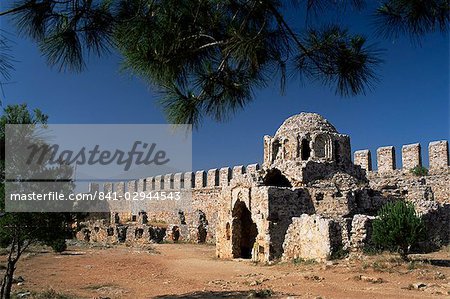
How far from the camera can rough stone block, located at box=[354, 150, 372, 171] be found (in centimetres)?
2267

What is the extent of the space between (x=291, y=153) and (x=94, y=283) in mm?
11137

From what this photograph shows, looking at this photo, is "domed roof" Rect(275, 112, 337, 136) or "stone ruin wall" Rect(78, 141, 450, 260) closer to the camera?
"stone ruin wall" Rect(78, 141, 450, 260)

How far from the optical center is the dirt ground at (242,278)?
30.9 feet

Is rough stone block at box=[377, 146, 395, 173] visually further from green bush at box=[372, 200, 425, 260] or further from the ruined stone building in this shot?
green bush at box=[372, 200, 425, 260]

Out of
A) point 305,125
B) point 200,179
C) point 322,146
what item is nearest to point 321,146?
point 322,146

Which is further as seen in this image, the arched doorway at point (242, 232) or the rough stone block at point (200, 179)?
the rough stone block at point (200, 179)

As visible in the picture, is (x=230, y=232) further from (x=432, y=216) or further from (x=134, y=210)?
(x=134, y=210)

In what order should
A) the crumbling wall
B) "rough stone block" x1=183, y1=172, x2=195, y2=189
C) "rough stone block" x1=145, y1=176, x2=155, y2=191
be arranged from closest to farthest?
the crumbling wall → "rough stone block" x1=183, y1=172, x2=195, y2=189 → "rough stone block" x1=145, y1=176, x2=155, y2=191

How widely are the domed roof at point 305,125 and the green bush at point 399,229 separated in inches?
342

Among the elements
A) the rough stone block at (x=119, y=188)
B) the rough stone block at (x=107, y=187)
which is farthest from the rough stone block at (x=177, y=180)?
the rough stone block at (x=107, y=187)

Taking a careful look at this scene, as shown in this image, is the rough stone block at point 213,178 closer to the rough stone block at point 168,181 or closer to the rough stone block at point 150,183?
the rough stone block at point 168,181

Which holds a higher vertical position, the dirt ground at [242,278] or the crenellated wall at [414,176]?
the crenellated wall at [414,176]

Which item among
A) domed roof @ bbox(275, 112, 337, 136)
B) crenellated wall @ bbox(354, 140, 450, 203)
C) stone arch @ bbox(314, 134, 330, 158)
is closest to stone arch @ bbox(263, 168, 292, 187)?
stone arch @ bbox(314, 134, 330, 158)

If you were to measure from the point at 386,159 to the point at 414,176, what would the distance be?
6.05 feet
